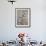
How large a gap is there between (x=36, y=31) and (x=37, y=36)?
198mm

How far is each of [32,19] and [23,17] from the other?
0.36 meters

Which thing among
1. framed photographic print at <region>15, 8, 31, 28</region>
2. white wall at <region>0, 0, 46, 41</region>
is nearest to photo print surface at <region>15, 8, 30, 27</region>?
framed photographic print at <region>15, 8, 31, 28</region>

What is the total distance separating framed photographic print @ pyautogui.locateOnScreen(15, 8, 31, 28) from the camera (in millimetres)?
5434

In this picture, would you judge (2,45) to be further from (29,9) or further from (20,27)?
(29,9)

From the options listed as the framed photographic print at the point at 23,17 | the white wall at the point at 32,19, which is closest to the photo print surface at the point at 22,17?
the framed photographic print at the point at 23,17

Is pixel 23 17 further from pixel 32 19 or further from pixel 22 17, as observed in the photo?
pixel 32 19

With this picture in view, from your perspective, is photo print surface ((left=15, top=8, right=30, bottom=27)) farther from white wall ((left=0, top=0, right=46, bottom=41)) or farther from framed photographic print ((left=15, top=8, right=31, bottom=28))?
white wall ((left=0, top=0, right=46, bottom=41))

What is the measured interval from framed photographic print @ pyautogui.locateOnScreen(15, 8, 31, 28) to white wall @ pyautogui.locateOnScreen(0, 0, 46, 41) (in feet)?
0.39

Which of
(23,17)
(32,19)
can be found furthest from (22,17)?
(32,19)

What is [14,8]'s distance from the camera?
17.9 ft

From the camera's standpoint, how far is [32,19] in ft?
17.8

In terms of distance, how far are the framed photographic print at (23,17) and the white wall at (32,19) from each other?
0.39ft

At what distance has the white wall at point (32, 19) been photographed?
5426 millimetres

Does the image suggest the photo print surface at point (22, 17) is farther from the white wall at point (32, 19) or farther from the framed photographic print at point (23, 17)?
the white wall at point (32, 19)
